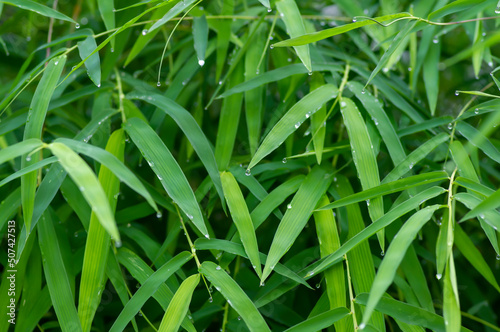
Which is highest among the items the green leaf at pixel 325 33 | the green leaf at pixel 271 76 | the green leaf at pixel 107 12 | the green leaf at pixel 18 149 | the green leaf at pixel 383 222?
the green leaf at pixel 107 12

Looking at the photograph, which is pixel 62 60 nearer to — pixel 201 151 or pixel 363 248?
pixel 201 151

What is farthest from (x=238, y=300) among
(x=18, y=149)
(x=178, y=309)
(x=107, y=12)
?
(x=107, y=12)

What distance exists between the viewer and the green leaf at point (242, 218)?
0.54 m

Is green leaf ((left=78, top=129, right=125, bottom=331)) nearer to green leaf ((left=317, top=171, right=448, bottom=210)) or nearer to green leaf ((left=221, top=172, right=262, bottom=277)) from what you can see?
green leaf ((left=221, top=172, right=262, bottom=277))

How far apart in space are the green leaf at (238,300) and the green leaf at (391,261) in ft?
0.43

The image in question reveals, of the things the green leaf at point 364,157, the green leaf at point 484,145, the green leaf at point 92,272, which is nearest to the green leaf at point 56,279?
the green leaf at point 92,272

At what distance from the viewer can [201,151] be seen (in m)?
0.59

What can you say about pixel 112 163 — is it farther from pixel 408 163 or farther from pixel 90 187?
pixel 408 163

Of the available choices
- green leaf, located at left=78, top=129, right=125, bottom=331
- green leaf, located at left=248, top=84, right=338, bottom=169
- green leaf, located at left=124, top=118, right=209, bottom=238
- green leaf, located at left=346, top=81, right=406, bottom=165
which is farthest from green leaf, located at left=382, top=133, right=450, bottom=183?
green leaf, located at left=78, top=129, right=125, bottom=331

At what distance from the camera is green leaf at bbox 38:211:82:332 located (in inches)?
21.1

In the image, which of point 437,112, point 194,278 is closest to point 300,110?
point 194,278

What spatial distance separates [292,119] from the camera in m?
0.59

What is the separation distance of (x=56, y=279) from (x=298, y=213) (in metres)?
0.31

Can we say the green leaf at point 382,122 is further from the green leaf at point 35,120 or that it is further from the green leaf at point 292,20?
the green leaf at point 35,120
